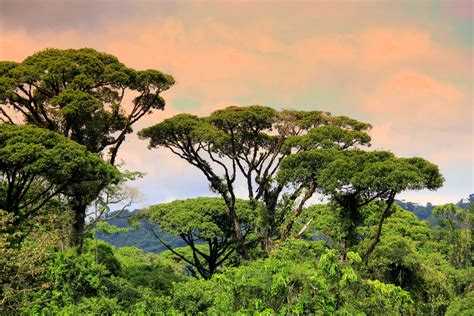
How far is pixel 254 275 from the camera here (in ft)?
34.3

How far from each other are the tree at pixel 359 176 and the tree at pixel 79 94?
27.4 ft

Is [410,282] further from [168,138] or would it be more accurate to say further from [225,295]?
[225,295]

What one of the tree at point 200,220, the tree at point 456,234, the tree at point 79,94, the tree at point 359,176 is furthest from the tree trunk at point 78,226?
the tree at point 456,234

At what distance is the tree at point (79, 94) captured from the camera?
18906 millimetres

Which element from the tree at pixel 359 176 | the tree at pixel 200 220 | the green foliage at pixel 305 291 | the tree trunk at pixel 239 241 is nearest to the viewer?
the green foliage at pixel 305 291

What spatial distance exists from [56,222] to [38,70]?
6205mm

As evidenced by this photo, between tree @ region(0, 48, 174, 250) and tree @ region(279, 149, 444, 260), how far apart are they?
8337 millimetres

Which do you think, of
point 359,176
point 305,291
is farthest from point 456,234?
point 305,291

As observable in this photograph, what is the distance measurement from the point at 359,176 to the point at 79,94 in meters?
12.2

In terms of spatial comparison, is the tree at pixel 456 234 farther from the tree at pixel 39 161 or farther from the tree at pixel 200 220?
the tree at pixel 39 161

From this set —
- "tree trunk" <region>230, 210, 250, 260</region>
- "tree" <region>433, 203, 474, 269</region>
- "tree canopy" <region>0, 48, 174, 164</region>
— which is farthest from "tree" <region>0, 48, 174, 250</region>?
"tree" <region>433, 203, 474, 269</region>

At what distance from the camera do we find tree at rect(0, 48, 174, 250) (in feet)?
62.0

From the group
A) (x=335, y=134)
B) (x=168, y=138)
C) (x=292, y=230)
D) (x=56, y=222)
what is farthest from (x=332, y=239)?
(x=56, y=222)

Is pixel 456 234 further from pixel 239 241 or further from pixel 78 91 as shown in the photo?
pixel 78 91
